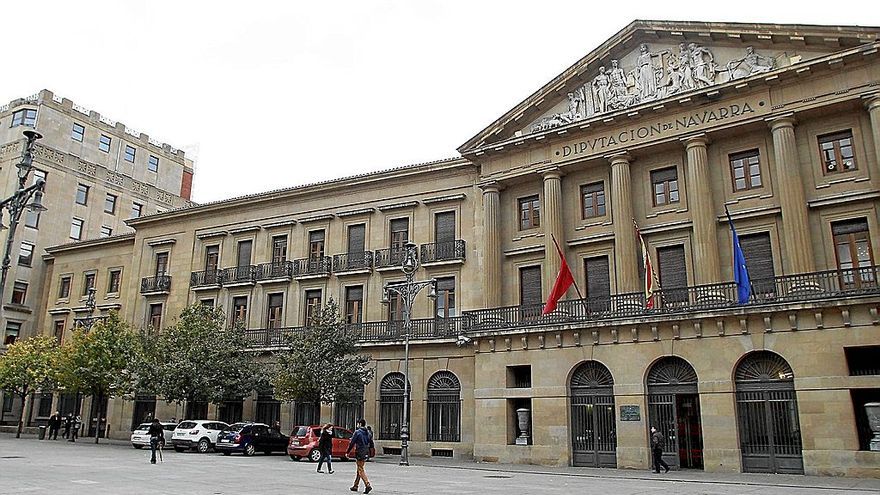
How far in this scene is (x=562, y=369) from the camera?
26422 mm

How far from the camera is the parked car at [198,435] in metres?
30.1

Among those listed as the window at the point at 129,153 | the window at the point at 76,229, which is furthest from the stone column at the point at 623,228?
the window at the point at 129,153

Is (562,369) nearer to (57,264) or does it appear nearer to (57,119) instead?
(57,264)

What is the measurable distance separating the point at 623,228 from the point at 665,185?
256cm

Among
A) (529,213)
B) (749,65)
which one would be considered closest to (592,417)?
(529,213)

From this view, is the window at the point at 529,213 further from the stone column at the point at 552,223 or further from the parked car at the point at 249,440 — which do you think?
the parked car at the point at 249,440

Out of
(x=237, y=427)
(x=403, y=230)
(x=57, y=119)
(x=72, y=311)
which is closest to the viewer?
(x=237, y=427)

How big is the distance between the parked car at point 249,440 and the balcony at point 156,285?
566 inches

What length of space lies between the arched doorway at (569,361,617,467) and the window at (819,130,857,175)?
10709mm

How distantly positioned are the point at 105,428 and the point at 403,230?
22.2 m

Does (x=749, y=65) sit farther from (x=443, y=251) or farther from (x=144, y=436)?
(x=144, y=436)

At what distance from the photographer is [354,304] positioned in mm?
34969

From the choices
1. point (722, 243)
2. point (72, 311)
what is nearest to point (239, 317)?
point (72, 311)

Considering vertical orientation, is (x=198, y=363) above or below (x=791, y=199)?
below
